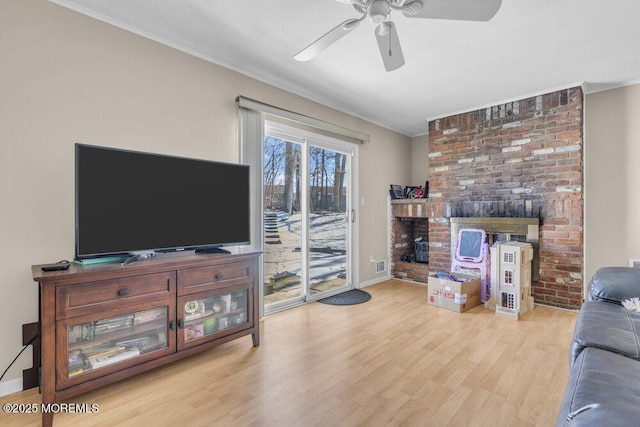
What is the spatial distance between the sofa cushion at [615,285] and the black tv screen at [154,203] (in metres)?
2.41

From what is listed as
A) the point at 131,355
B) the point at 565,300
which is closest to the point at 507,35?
the point at 565,300

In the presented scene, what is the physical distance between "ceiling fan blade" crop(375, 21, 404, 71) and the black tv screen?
52.9 inches

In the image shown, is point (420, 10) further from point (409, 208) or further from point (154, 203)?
point (409, 208)

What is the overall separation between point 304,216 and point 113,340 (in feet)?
7.15

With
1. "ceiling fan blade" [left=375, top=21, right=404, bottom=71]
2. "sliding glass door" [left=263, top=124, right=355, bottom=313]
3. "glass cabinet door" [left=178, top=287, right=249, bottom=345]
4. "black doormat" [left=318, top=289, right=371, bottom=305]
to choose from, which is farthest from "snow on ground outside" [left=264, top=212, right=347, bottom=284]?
"ceiling fan blade" [left=375, top=21, right=404, bottom=71]

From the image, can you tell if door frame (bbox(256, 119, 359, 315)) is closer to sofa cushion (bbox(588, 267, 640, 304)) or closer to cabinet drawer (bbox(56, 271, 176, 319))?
cabinet drawer (bbox(56, 271, 176, 319))

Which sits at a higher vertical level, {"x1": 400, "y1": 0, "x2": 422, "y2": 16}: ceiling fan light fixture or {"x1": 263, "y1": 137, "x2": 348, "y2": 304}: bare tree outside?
{"x1": 400, "y1": 0, "x2": 422, "y2": 16}: ceiling fan light fixture

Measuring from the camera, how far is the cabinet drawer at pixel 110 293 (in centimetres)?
158

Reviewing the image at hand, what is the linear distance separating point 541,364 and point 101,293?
9.37ft

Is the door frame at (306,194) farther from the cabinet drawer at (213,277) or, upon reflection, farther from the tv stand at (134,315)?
the tv stand at (134,315)

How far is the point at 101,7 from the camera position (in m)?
2.02

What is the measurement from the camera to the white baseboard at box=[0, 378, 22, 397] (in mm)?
1777

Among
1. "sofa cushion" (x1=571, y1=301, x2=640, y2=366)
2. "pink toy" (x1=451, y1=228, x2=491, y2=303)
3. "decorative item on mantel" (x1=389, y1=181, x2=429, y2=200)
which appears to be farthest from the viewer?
"decorative item on mantel" (x1=389, y1=181, x2=429, y2=200)

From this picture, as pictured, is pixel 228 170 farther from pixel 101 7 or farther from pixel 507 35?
pixel 507 35
